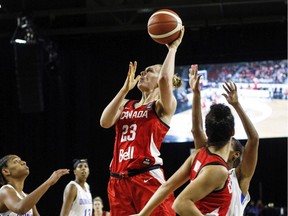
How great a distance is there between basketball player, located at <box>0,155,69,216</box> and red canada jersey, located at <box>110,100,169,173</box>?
1.52ft

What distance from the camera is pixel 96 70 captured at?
42.8 feet

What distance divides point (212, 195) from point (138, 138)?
143cm

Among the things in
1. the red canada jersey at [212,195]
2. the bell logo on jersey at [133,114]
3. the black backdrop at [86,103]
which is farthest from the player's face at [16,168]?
the black backdrop at [86,103]

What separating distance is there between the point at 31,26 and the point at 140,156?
23.8ft

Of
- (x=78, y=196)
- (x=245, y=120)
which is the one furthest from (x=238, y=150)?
(x=78, y=196)

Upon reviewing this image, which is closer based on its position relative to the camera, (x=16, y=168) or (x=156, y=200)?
(x=156, y=200)

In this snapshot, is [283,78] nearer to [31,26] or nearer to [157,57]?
[157,57]

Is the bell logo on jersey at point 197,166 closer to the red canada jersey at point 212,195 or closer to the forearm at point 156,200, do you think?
the red canada jersey at point 212,195

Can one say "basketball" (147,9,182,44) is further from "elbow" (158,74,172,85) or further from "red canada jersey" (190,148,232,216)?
"red canada jersey" (190,148,232,216)

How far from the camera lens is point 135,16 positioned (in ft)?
39.3

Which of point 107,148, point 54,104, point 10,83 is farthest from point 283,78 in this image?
point 10,83

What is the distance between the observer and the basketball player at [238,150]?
10.2 feet

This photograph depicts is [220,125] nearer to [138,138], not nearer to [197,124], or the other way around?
[197,124]

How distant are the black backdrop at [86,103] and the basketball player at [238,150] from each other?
9.26 metres
